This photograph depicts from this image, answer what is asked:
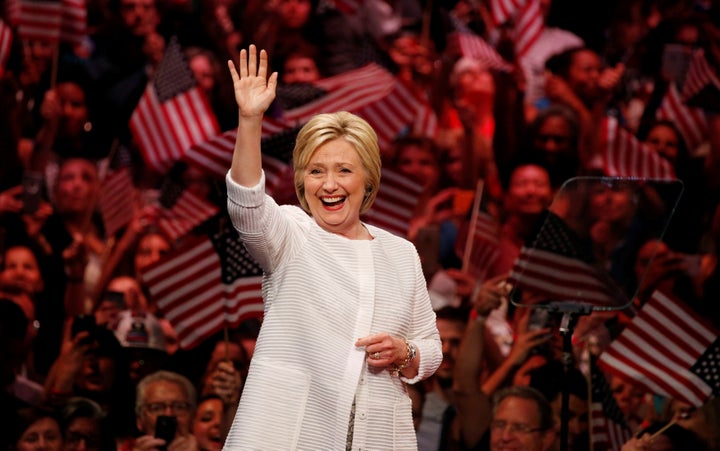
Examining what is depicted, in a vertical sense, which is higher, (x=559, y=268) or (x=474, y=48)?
(x=474, y=48)

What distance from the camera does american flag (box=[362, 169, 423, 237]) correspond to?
23.0ft

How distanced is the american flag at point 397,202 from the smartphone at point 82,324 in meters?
1.63

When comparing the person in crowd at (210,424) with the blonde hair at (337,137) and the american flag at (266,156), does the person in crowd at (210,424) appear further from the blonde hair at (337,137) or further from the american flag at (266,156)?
the blonde hair at (337,137)

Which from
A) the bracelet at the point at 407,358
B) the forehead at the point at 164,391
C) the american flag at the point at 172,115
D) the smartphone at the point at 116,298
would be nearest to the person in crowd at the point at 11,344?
the smartphone at the point at 116,298

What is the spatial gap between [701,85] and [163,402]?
386 centimetres

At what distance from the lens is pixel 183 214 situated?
712 cm

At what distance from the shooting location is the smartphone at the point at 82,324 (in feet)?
19.9

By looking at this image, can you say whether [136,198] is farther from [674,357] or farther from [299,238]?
[299,238]

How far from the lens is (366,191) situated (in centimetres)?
323

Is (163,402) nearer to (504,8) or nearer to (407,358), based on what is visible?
(407,358)

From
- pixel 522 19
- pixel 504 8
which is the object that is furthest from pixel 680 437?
pixel 504 8

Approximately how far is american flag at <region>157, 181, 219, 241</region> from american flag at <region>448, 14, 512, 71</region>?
2.17 m

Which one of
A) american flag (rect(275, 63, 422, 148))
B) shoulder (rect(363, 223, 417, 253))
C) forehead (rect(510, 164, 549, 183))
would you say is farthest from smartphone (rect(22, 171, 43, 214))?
shoulder (rect(363, 223, 417, 253))

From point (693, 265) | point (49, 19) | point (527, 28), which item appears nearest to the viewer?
point (693, 265)
